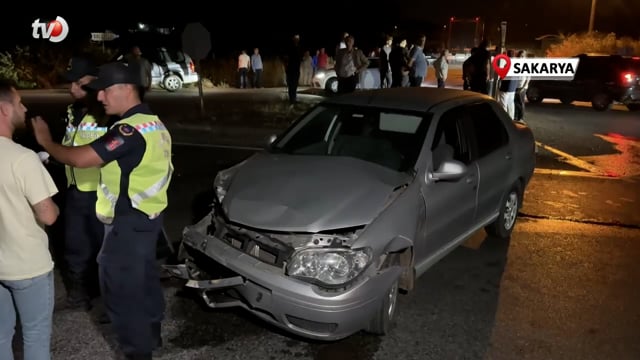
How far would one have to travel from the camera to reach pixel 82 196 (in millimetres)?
4492

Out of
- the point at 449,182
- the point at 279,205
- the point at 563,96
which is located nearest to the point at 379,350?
the point at 279,205

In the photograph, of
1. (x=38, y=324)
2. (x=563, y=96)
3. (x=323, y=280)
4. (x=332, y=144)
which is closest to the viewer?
(x=38, y=324)

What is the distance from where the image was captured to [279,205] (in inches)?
161

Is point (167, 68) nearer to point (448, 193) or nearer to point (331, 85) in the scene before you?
point (331, 85)

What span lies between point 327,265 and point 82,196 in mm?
1937

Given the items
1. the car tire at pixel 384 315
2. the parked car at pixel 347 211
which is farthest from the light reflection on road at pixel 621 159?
the car tire at pixel 384 315

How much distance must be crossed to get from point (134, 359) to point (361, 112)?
2834 millimetres

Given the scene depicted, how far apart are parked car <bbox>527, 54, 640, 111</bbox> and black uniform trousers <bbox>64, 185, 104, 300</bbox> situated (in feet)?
59.6

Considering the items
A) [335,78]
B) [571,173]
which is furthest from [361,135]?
[335,78]

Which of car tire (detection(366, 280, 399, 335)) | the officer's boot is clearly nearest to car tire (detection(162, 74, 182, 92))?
the officer's boot

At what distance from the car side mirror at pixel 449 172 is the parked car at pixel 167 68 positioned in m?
19.8

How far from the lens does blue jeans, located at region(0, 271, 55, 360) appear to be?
2.95 m

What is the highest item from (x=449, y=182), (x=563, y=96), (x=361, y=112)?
(x=361, y=112)

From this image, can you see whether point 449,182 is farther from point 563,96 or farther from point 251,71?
point 251,71
